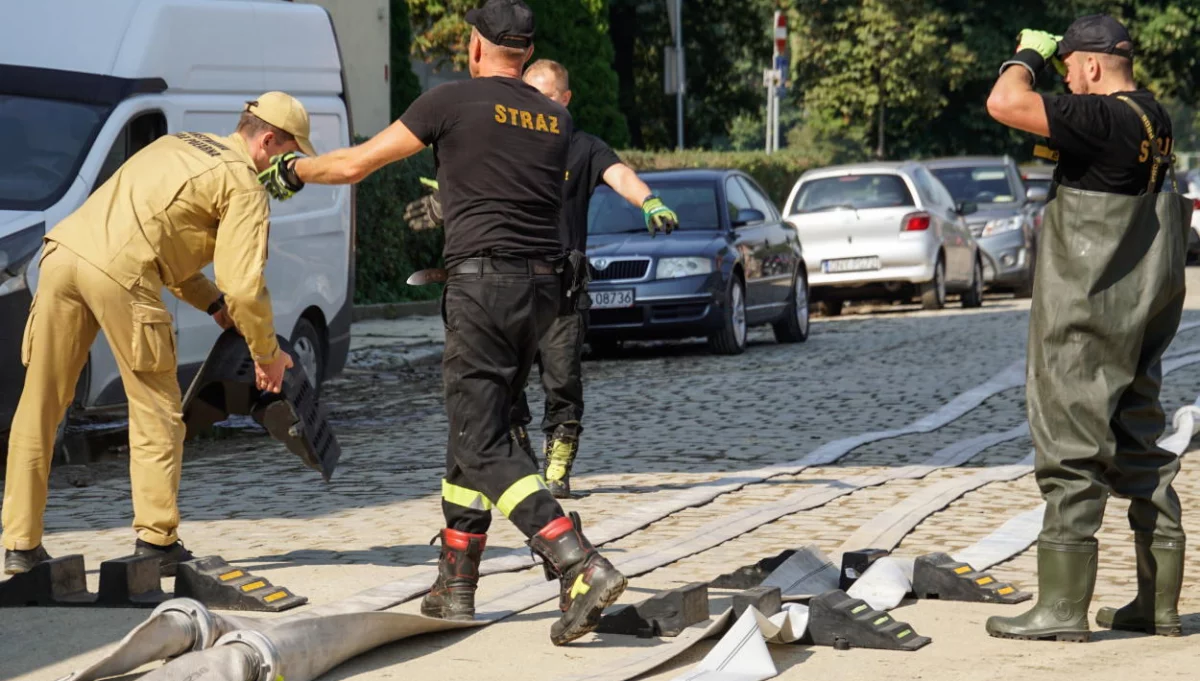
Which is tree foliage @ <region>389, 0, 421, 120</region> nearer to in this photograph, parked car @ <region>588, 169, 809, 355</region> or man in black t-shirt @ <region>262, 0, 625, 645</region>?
parked car @ <region>588, 169, 809, 355</region>

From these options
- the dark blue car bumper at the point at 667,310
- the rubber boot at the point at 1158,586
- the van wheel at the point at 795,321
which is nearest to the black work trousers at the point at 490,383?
the rubber boot at the point at 1158,586

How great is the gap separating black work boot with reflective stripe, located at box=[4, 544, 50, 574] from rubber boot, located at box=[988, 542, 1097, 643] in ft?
10.9

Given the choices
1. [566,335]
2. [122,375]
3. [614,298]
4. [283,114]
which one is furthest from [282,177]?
[614,298]

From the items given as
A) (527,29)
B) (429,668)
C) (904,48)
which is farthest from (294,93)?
(904,48)

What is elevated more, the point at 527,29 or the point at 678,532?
the point at 527,29

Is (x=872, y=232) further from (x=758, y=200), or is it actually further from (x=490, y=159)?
(x=490, y=159)

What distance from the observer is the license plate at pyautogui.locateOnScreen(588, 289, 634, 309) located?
683 inches

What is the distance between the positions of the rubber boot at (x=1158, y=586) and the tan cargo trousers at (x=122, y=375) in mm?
3221

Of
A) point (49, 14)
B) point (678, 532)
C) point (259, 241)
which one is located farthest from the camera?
point (49, 14)

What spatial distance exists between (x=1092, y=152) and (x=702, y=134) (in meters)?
44.6

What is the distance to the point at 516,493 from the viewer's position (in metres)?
6.07

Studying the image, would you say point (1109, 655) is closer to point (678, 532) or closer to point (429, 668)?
point (429, 668)

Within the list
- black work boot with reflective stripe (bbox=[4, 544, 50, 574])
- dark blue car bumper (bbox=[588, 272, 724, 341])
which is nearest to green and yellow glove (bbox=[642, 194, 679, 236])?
black work boot with reflective stripe (bbox=[4, 544, 50, 574])

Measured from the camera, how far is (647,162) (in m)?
34.1
